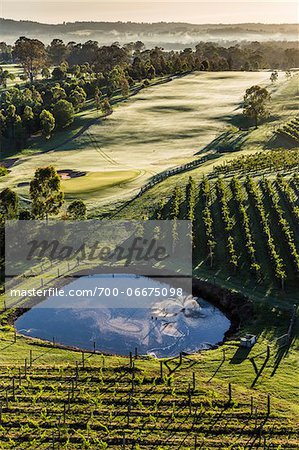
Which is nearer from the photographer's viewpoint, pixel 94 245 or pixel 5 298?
pixel 5 298

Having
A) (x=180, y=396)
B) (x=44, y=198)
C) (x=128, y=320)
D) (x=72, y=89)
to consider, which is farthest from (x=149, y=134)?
(x=180, y=396)

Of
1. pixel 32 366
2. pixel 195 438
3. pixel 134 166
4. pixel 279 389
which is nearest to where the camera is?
pixel 195 438

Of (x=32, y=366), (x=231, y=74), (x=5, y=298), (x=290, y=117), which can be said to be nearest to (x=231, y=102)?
(x=290, y=117)

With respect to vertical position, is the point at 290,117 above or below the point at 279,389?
above

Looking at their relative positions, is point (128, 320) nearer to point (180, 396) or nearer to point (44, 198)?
point (180, 396)

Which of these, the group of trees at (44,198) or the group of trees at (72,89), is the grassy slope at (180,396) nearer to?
the group of trees at (44,198)

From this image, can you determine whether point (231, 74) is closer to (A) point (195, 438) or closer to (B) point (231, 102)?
(B) point (231, 102)

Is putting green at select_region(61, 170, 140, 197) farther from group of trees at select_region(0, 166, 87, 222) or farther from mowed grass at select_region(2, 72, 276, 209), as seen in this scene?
group of trees at select_region(0, 166, 87, 222)
